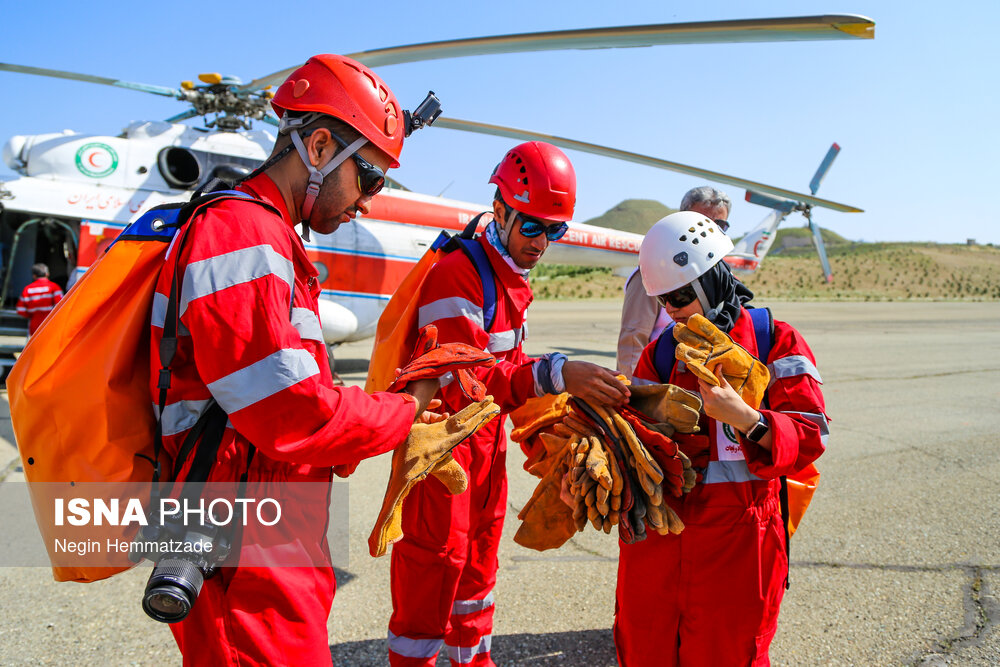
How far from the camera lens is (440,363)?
193 cm

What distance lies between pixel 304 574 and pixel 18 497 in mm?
4575

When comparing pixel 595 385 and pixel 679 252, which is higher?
pixel 679 252

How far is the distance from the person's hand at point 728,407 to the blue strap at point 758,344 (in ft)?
1.03

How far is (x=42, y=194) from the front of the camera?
8.59 meters

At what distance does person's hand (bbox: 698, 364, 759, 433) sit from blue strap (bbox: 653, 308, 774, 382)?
31 cm

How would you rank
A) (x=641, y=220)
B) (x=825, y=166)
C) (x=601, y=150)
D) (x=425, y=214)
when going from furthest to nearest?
(x=641, y=220) < (x=825, y=166) < (x=425, y=214) < (x=601, y=150)

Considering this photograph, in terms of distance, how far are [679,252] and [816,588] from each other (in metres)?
2.73

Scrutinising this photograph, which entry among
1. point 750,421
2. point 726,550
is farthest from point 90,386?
point 726,550

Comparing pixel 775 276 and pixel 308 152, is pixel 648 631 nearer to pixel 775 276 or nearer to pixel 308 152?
pixel 308 152

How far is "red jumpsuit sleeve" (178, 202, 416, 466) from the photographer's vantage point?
1406mm

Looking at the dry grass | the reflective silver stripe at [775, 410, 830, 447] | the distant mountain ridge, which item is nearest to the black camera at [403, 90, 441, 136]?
the reflective silver stripe at [775, 410, 830, 447]

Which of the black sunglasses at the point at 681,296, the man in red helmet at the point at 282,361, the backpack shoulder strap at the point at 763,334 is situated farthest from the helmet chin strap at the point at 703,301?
the man in red helmet at the point at 282,361

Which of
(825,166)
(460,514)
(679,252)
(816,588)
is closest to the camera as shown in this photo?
(679,252)

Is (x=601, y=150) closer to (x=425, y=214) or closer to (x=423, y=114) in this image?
(x=425, y=214)
